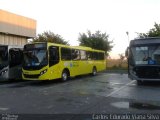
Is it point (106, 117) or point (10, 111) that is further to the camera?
point (10, 111)

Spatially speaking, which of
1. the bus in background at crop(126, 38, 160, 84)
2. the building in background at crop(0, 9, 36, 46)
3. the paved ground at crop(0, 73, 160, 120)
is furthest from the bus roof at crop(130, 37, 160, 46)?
the building in background at crop(0, 9, 36, 46)

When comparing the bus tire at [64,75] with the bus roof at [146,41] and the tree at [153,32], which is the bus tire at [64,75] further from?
the tree at [153,32]

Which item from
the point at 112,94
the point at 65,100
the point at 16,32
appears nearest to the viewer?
the point at 65,100

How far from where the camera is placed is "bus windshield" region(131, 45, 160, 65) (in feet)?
60.6

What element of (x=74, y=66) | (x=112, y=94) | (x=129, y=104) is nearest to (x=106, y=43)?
(x=74, y=66)

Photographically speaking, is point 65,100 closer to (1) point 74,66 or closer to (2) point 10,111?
(2) point 10,111

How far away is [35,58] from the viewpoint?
19.7 metres

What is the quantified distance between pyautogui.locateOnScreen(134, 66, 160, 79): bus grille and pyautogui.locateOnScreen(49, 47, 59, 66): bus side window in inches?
200

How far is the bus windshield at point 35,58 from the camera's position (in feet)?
63.7

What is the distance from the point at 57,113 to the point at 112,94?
5.26 metres

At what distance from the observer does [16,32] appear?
32.8 metres

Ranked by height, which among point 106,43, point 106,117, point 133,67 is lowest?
point 106,117

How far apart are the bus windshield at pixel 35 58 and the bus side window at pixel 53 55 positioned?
34 cm

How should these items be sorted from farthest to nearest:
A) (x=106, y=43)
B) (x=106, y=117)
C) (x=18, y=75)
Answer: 1. (x=106, y=43)
2. (x=18, y=75)
3. (x=106, y=117)
